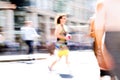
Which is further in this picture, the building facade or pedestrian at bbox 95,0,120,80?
the building facade

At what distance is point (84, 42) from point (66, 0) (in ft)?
10.5

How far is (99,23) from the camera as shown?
304 cm

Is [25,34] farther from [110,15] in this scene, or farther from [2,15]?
[110,15]

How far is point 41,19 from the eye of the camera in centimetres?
1861

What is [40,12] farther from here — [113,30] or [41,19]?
[113,30]

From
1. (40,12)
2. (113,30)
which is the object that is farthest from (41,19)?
(113,30)

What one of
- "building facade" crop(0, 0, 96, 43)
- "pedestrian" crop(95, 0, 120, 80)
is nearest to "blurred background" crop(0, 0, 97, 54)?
"building facade" crop(0, 0, 96, 43)

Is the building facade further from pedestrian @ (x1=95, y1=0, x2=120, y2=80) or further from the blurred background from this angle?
pedestrian @ (x1=95, y1=0, x2=120, y2=80)

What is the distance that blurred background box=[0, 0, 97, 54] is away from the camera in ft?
44.0

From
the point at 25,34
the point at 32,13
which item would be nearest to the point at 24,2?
the point at 32,13

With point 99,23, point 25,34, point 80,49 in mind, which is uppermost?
point 99,23

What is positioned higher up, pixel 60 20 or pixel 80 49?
pixel 60 20

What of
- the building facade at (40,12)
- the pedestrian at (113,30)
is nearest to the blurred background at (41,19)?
the building facade at (40,12)

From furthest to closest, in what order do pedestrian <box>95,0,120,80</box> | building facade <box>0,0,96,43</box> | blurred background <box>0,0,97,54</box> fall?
building facade <box>0,0,96,43</box>
blurred background <box>0,0,97,54</box>
pedestrian <box>95,0,120,80</box>
